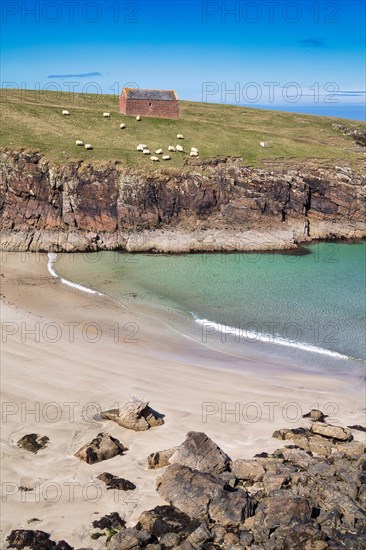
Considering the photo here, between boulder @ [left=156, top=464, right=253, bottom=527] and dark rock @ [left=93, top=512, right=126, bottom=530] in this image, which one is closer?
boulder @ [left=156, top=464, right=253, bottom=527]

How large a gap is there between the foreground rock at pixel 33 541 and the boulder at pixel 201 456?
5863 mm

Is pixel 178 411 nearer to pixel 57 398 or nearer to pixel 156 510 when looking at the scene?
pixel 57 398

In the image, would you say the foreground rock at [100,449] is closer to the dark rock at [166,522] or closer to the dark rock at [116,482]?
the dark rock at [116,482]

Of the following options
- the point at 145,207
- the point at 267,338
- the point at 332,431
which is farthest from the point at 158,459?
the point at 145,207

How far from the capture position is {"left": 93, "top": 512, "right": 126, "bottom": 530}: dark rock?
744 inches

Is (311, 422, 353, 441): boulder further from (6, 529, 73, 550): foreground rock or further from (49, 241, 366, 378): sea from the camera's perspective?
(6, 529, 73, 550): foreground rock

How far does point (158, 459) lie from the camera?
74.1ft

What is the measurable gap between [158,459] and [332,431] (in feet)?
29.2

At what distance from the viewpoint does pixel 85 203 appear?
6362 centimetres

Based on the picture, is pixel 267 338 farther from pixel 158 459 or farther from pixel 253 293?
pixel 158 459

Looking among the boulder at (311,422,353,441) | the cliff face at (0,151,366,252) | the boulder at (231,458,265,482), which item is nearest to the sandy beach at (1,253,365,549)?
the boulder at (311,422,353,441)

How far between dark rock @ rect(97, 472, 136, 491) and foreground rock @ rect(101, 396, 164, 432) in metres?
4.01

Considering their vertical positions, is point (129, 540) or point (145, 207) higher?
point (145, 207)

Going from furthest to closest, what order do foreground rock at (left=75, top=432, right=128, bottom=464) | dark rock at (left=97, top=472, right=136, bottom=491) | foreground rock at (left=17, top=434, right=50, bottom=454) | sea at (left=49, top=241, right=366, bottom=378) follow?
1. sea at (left=49, top=241, right=366, bottom=378)
2. foreground rock at (left=17, top=434, right=50, bottom=454)
3. foreground rock at (left=75, top=432, right=128, bottom=464)
4. dark rock at (left=97, top=472, right=136, bottom=491)
